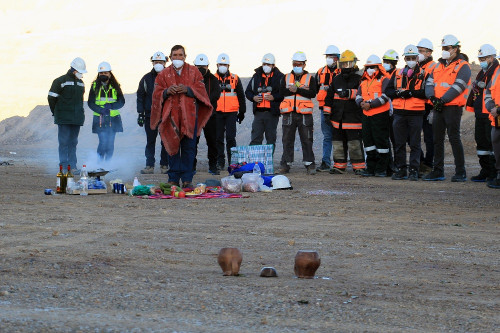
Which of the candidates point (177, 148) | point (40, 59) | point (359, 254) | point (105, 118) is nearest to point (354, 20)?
point (40, 59)

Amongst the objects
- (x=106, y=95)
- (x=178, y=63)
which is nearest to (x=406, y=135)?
(x=178, y=63)

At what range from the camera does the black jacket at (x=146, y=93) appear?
791 inches

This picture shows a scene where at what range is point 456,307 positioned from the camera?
6.64m

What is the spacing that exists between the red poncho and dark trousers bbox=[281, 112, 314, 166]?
16.0ft

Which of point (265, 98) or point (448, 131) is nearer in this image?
point (448, 131)

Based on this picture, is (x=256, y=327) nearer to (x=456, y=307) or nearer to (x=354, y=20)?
→ (x=456, y=307)

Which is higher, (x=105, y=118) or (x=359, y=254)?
(x=105, y=118)

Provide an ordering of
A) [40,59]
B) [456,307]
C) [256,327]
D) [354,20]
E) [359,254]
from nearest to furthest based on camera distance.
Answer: [256,327] → [456,307] → [359,254] → [40,59] → [354,20]

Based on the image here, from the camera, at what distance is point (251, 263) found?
8516 mm

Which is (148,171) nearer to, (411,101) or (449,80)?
(411,101)

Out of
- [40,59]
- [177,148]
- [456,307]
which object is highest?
[40,59]

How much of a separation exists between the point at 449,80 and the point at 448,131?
0.94 m

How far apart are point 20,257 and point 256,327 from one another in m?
3.39

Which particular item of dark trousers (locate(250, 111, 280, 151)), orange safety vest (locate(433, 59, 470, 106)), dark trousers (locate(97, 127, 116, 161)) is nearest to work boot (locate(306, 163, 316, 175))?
dark trousers (locate(250, 111, 280, 151))
